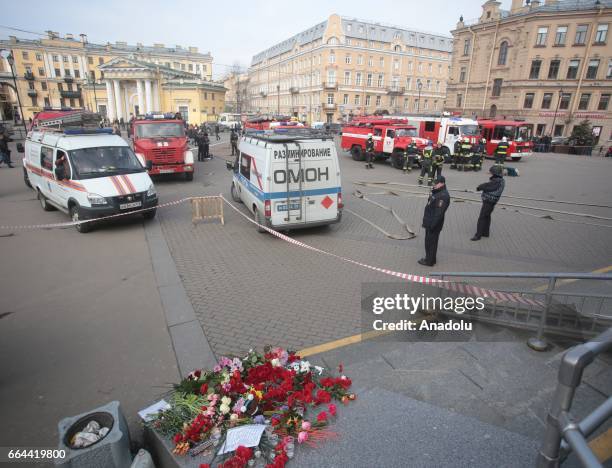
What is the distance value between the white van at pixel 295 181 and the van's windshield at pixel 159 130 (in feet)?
31.0

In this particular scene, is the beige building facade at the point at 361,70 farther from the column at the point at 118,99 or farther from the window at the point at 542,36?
the column at the point at 118,99

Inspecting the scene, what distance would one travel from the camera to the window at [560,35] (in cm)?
4331

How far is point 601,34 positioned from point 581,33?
6.40 ft

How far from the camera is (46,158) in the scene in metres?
11.3

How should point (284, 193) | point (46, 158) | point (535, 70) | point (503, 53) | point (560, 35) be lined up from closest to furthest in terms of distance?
1. point (284, 193)
2. point (46, 158)
3. point (560, 35)
4. point (535, 70)
5. point (503, 53)

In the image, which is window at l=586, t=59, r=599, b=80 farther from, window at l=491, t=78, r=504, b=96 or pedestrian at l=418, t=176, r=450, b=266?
pedestrian at l=418, t=176, r=450, b=266

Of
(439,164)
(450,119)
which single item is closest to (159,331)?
(439,164)

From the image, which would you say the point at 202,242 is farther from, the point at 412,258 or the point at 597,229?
the point at 597,229

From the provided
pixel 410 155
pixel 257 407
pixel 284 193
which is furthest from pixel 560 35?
pixel 257 407

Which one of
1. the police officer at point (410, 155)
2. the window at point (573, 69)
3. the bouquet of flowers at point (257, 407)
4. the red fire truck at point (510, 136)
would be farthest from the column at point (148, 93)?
the bouquet of flowers at point (257, 407)

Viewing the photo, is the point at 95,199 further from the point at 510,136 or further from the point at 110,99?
the point at 110,99

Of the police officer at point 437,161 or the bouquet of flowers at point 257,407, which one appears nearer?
the bouquet of flowers at point 257,407

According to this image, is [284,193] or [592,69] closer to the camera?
[284,193]

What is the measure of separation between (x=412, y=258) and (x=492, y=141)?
2433 cm
